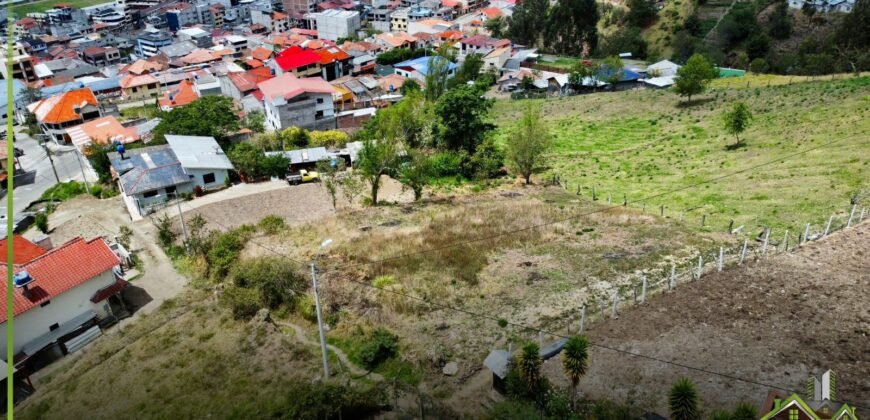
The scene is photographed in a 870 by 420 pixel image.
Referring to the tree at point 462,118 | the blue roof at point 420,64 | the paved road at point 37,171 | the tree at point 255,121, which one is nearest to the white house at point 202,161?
the tree at point 255,121

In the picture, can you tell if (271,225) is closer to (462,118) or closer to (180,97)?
(462,118)

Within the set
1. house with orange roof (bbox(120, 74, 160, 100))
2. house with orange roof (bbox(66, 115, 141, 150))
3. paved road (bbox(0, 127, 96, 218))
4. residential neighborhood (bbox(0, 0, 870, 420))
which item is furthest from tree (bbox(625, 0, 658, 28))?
paved road (bbox(0, 127, 96, 218))

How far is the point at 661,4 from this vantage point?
104562 millimetres

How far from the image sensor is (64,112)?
6706 cm

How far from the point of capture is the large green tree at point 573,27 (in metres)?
101

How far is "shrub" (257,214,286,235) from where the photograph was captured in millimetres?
32469

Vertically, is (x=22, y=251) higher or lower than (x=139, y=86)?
higher

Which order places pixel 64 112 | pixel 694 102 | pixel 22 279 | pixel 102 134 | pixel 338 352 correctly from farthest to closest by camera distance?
pixel 64 112, pixel 102 134, pixel 694 102, pixel 22 279, pixel 338 352

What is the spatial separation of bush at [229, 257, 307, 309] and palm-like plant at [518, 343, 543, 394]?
40.4ft

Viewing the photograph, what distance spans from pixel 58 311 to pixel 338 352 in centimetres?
1397

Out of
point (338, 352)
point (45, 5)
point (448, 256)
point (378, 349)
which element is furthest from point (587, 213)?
point (45, 5)

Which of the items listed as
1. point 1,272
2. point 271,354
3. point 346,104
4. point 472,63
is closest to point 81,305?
point 1,272

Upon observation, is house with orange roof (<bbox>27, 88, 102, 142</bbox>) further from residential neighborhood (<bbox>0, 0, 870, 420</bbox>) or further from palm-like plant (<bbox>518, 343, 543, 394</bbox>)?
palm-like plant (<bbox>518, 343, 543, 394</bbox>)

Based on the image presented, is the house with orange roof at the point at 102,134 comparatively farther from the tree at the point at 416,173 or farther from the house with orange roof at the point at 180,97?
the tree at the point at 416,173
